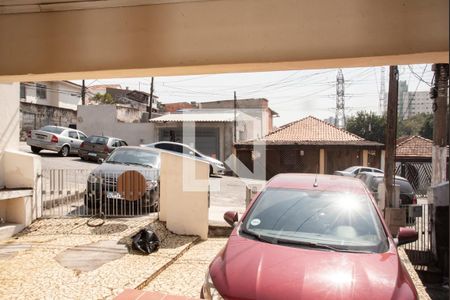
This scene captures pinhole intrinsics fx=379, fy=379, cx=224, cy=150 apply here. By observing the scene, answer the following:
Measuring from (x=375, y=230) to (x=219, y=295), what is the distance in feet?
5.69

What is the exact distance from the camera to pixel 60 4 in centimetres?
370

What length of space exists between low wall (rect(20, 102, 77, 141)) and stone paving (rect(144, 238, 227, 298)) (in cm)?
2256

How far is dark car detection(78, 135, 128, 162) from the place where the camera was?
60.8 feet

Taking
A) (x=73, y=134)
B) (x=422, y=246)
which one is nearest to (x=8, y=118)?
(x=422, y=246)

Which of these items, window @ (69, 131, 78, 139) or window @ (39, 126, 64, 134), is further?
window @ (69, 131, 78, 139)

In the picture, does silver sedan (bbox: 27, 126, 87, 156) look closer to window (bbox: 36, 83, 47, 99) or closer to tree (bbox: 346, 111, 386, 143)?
window (bbox: 36, 83, 47, 99)

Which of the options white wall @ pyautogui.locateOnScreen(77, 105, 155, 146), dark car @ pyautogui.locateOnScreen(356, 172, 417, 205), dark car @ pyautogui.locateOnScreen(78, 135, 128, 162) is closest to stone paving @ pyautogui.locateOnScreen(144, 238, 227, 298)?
dark car @ pyautogui.locateOnScreen(356, 172, 417, 205)

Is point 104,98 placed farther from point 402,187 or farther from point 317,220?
point 317,220

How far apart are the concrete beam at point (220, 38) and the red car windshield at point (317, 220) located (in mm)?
1459

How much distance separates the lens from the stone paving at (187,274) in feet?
15.9

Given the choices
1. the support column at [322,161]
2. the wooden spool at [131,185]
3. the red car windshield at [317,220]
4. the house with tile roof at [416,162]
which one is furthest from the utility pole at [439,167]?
the support column at [322,161]

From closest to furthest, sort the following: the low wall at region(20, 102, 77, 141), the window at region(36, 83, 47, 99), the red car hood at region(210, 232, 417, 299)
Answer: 1. the red car hood at region(210, 232, 417, 299)
2. the low wall at region(20, 102, 77, 141)
3. the window at region(36, 83, 47, 99)

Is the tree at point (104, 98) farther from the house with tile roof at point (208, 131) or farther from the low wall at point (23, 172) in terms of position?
the low wall at point (23, 172)

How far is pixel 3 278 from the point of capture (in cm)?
481
